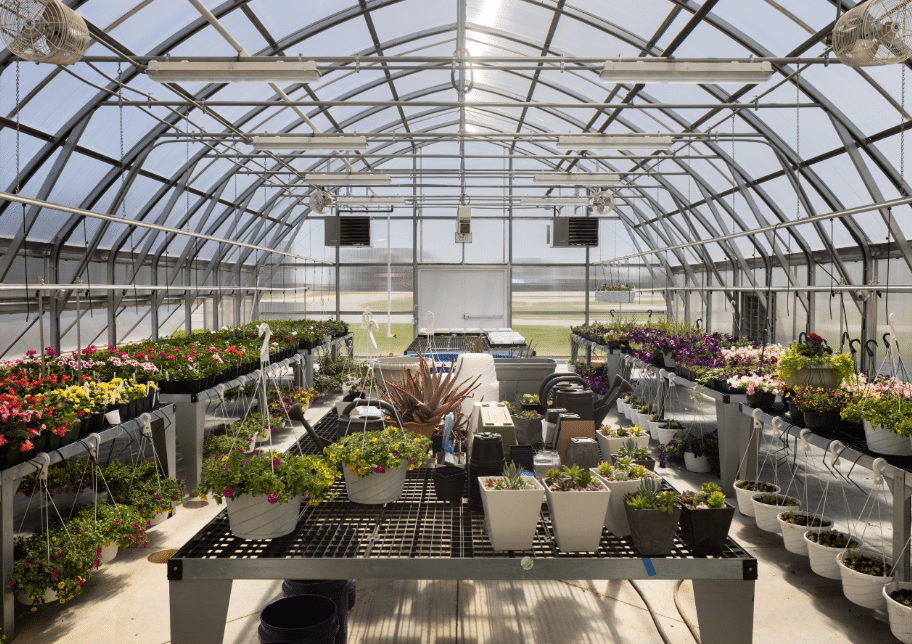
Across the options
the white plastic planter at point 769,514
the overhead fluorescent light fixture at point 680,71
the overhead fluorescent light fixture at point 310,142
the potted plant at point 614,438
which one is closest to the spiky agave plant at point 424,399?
the potted plant at point 614,438

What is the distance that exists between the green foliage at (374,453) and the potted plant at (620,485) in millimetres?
646

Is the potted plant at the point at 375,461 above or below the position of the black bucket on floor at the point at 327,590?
above

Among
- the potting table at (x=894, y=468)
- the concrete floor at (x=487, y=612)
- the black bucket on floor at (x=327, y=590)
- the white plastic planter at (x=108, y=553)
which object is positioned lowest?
the concrete floor at (x=487, y=612)

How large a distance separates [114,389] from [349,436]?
232 cm

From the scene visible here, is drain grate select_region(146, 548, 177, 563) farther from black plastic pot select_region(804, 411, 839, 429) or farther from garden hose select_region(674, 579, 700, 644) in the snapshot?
black plastic pot select_region(804, 411, 839, 429)

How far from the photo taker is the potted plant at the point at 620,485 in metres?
1.97

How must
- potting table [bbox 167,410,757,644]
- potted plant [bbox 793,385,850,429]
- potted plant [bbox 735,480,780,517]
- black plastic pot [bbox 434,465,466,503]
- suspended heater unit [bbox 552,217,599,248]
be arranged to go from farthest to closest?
suspended heater unit [bbox 552,217,599,248], potted plant [bbox 735,480,780,517], potted plant [bbox 793,385,850,429], black plastic pot [bbox 434,465,466,503], potting table [bbox 167,410,757,644]

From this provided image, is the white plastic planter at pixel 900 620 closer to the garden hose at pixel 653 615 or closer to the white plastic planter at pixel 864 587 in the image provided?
the white plastic planter at pixel 864 587

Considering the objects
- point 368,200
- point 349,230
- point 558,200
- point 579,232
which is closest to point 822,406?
point 558,200

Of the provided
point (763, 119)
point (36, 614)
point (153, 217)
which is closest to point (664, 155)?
point (763, 119)

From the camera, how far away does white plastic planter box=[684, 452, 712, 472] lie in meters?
5.73

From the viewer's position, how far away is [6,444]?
287 cm

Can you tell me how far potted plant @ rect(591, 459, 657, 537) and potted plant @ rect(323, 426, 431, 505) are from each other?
658 mm

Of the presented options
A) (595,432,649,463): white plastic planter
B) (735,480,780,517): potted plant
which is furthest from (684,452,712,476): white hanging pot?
(595,432,649,463): white plastic planter
